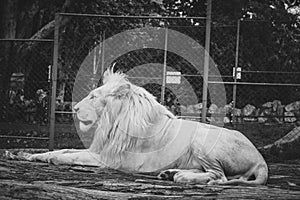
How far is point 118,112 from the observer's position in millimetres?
4629

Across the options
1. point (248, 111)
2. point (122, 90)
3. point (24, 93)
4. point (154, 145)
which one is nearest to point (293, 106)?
point (248, 111)

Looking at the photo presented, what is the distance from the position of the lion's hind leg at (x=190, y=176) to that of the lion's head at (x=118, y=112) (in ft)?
1.52

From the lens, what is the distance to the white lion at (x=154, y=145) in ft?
13.5

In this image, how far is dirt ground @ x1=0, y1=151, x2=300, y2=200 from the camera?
3143mm

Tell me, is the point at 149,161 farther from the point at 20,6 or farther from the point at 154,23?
the point at 20,6

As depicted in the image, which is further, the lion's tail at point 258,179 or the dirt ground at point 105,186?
the lion's tail at point 258,179

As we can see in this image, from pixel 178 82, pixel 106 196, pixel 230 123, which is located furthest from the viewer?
pixel 230 123

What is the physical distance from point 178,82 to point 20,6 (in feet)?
14.8

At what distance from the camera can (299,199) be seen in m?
3.24

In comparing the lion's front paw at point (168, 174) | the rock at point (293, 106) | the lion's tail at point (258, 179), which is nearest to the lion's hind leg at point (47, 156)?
the lion's front paw at point (168, 174)

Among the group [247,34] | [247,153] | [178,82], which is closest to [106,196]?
[247,153]

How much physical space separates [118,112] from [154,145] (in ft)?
1.44

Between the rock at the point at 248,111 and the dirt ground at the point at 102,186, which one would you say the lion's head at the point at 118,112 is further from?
the rock at the point at 248,111

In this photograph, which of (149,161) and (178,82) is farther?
(178,82)
